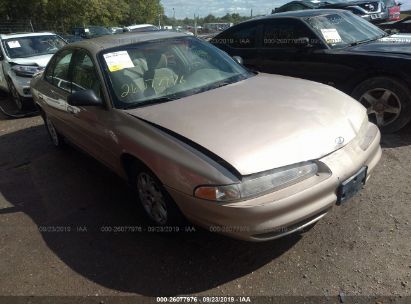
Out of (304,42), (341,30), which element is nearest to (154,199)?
(304,42)

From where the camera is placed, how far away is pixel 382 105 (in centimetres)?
462

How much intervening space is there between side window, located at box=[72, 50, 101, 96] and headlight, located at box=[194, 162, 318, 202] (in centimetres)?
170

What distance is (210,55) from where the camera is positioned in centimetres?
397

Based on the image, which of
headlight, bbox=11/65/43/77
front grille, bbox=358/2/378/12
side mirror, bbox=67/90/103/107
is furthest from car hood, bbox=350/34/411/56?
front grille, bbox=358/2/378/12

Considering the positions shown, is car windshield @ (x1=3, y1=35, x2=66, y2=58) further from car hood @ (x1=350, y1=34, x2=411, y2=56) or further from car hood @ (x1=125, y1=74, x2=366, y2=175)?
car hood @ (x1=350, y1=34, x2=411, y2=56)

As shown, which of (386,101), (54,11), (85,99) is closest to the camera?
(85,99)

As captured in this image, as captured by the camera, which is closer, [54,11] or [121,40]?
[121,40]

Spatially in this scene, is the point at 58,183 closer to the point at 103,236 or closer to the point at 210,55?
the point at 103,236

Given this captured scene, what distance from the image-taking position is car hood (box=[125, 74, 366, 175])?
2430 millimetres

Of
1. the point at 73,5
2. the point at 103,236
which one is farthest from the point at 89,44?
the point at 73,5

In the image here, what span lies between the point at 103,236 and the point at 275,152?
5.74ft

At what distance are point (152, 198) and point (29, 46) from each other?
288 inches

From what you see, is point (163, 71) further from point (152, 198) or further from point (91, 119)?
point (152, 198)

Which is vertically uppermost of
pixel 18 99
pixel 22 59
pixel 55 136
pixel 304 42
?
pixel 304 42
